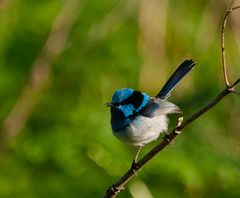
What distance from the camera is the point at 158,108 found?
12.0ft

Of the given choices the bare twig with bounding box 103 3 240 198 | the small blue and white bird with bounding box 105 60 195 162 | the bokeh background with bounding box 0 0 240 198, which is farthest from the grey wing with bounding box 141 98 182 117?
the bokeh background with bounding box 0 0 240 198

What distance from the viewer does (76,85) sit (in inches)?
228

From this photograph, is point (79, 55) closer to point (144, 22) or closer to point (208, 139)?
point (144, 22)

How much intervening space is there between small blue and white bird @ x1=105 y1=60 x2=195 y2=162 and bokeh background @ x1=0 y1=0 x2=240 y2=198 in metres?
1.22

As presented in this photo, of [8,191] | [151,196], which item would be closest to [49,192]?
[8,191]

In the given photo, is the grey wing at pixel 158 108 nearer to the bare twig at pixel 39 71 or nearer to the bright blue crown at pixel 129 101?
the bright blue crown at pixel 129 101

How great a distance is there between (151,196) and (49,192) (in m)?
0.72

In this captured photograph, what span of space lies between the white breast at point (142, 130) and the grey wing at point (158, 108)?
0.03m

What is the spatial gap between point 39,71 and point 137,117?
177 cm

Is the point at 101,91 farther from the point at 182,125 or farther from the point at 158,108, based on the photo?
the point at 182,125

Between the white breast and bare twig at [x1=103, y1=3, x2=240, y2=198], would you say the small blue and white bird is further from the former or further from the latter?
bare twig at [x1=103, y1=3, x2=240, y2=198]

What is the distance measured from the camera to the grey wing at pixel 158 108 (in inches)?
141

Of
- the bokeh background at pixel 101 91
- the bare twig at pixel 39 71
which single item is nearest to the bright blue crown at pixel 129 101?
the bokeh background at pixel 101 91

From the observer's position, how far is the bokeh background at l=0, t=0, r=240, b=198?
509cm
